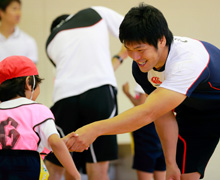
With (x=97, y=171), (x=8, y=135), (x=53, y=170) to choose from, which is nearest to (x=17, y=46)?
(x=53, y=170)

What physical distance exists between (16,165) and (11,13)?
2144mm

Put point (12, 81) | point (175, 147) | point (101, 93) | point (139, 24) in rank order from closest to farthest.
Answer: point (139, 24)
point (12, 81)
point (175, 147)
point (101, 93)

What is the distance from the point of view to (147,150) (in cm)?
287

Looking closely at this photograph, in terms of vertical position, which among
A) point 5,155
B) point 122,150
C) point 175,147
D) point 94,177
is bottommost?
point 122,150

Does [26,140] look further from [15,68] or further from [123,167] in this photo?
[123,167]

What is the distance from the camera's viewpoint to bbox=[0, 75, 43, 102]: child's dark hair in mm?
1694

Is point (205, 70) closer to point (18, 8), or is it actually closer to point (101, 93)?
point (101, 93)

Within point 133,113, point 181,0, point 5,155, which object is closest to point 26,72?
point 5,155

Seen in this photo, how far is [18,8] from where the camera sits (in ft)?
11.4

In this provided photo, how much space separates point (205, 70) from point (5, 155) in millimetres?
837

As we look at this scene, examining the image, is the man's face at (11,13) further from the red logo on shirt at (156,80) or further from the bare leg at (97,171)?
the red logo on shirt at (156,80)

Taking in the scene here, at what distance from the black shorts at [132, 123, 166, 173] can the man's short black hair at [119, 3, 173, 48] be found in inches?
55.5

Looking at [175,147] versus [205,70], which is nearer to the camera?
[205,70]

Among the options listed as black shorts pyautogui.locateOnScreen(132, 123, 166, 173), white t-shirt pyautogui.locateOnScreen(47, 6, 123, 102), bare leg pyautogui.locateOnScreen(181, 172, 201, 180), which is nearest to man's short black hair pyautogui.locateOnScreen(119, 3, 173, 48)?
bare leg pyautogui.locateOnScreen(181, 172, 201, 180)
